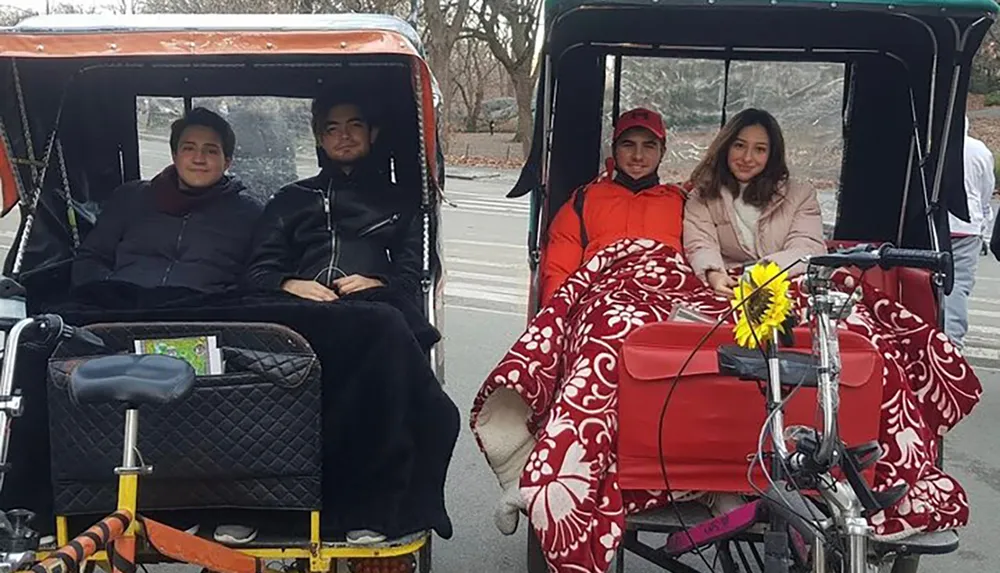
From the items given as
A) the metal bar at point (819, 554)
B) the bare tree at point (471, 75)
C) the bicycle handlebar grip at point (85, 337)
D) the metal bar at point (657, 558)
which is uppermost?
the bare tree at point (471, 75)

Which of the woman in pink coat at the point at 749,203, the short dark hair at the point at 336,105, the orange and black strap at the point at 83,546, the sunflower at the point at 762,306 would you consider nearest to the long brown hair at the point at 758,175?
the woman in pink coat at the point at 749,203

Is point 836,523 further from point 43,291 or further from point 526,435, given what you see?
point 43,291

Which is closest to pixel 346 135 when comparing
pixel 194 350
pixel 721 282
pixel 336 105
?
pixel 336 105

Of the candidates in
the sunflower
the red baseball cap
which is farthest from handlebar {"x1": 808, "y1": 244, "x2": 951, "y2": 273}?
the red baseball cap

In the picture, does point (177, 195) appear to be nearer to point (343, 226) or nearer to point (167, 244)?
point (167, 244)

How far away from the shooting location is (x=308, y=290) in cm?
367

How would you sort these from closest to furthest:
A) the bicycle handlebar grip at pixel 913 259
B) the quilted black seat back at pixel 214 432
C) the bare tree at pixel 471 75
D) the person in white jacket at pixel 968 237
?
the bicycle handlebar grip at pixel 913 259
the quilted black seat back at pixel 214 432
the person in white jacket at pixel 968 237
the bare tree at pixel 471 75

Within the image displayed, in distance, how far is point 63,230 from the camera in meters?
4.10

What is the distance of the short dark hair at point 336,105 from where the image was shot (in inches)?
163

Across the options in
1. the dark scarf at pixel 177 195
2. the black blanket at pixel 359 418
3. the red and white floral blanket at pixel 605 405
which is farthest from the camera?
the dark scarf at pixel 177 195

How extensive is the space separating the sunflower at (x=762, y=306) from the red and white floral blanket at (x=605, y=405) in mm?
566

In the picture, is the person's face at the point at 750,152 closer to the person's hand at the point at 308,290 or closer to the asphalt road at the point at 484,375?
the asphalt road at the point at 484,375

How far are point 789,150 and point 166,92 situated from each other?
291cm

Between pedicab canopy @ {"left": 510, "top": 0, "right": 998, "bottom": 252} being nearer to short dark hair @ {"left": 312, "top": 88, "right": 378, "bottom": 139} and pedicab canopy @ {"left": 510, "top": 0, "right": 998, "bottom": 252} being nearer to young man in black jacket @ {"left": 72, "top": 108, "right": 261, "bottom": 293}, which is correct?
short dark hair @ {"left": 312, "top": 88, "right": 378, "bottom": 139}
